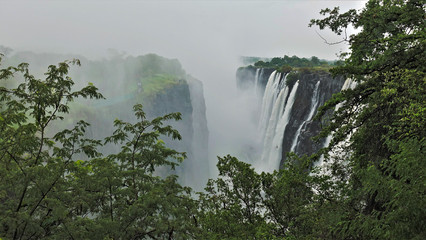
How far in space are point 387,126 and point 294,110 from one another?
4426 centimetres

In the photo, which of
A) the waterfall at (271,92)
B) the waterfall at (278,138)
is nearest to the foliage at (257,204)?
the waterfall at (278,138)

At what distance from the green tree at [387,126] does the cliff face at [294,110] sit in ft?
96.1

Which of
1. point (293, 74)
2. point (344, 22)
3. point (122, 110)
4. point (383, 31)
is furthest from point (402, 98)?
point (122, 110)

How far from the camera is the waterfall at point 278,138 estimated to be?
49744 mm

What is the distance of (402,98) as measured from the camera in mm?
6836

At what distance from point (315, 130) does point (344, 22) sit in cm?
3550

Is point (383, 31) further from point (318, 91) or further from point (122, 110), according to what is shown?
point (122, 110)

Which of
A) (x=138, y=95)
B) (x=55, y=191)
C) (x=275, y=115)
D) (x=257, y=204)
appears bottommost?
(x=55, y=191)

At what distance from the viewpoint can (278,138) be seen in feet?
173

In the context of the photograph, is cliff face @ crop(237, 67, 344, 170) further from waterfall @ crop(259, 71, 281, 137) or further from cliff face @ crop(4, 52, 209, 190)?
cliff face @ crop(4, 52, 209, 190)

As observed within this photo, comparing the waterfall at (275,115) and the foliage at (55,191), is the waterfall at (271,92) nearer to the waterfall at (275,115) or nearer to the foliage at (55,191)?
the waterfall at (275,115)

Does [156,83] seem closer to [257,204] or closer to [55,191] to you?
[257,204]

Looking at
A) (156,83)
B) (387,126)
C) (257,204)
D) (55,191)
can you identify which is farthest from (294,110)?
(156,83)

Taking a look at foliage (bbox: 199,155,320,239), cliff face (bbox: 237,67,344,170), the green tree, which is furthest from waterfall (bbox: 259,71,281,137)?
the green tree
